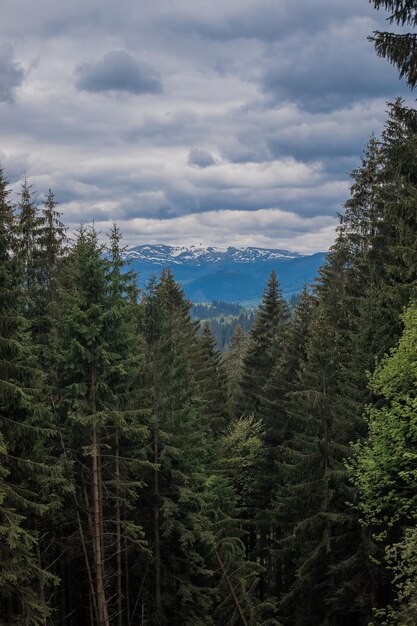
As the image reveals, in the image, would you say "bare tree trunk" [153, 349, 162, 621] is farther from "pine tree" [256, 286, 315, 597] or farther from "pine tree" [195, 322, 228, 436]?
"pine tree" [256, 286, 315, 597]

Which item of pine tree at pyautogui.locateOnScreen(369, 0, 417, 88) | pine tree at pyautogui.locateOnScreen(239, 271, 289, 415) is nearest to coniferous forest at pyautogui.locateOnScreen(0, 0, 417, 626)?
pine tree at pyautogui.locateOnScreen(369, 0, 417, 88)

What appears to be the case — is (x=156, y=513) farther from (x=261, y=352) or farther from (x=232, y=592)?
(x=261, y=352)

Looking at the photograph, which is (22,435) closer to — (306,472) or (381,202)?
(306,472)

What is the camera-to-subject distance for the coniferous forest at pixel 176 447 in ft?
46.6

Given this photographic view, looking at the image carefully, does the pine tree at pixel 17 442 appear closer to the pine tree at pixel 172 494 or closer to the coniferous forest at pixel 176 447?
the coniferous forest at pixel 176 447

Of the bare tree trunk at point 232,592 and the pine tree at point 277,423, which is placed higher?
the pine tree at point 277,423

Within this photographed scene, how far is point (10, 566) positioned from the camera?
43.9 feet

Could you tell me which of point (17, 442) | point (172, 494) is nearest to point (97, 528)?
point (17, 442)

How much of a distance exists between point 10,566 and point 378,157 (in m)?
23.9

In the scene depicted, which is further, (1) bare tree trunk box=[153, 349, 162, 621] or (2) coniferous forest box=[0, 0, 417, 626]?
(1) bare tree trunk box=[153, 349, 162, 621]

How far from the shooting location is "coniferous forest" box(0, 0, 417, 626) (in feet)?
46.6

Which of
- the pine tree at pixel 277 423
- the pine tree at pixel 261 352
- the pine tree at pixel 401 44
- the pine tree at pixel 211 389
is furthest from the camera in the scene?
the pine tree at pixel 261 352

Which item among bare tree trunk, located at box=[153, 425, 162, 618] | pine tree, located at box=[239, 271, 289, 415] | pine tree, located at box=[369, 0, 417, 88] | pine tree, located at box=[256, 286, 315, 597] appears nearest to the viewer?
pine tree, located at box=[369, 0, 417, 88]

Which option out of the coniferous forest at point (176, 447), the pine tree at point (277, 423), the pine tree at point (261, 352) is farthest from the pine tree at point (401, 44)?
the pine tree at point (261, 352)
